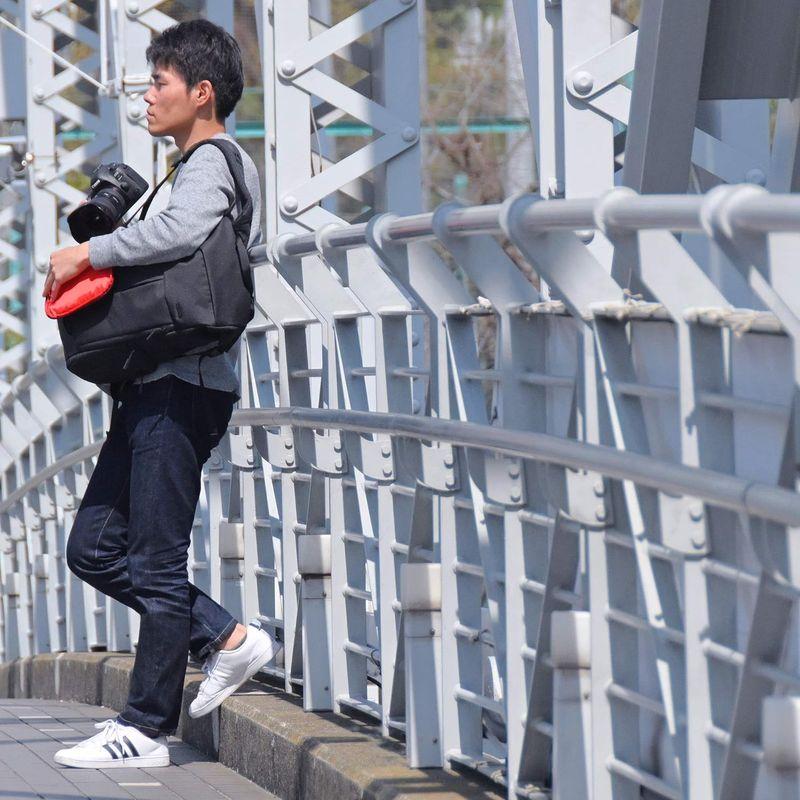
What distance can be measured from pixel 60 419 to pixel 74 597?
166 centimetres

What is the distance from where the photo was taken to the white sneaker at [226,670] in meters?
5.48

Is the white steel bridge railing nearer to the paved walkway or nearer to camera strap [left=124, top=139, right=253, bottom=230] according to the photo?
camera strap [left=124, top=139, right=253, bottom=230]

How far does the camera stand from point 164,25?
988 centimetres

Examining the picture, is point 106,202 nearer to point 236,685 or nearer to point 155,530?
point 155,530

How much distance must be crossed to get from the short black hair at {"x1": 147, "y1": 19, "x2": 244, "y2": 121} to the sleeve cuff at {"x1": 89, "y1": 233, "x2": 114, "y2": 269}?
1.63 feet

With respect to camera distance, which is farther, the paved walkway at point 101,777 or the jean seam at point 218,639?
the jean seam at point 218,639

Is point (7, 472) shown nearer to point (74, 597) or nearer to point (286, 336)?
point (74, 597)

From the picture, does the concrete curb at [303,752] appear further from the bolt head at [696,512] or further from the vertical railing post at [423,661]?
the bolt head at [696,512]

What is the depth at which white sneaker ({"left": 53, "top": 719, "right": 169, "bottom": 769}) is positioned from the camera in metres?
5.42

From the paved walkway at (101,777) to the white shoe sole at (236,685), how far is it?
0.60 feet

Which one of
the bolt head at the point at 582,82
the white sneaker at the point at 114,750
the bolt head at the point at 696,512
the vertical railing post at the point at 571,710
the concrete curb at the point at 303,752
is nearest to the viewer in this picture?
the bolt head at the point at 696,512

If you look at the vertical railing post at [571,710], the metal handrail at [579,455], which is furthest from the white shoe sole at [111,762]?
the vertical railing post at [571,710]

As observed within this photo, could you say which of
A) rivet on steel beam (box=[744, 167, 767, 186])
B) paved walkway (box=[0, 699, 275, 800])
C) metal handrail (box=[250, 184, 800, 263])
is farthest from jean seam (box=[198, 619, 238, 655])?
rivet on steel beam (box=[744, 167, 767, 186])

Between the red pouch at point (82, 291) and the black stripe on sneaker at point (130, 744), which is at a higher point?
the red pouch at point (82, 291)
